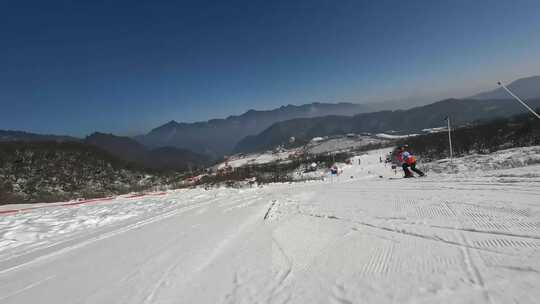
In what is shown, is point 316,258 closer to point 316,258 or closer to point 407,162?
point 316,258

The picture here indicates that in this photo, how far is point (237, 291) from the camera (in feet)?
8.75

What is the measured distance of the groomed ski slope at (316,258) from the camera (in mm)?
2338

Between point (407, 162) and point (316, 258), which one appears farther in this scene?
point (407, 162)

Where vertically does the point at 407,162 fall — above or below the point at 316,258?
below

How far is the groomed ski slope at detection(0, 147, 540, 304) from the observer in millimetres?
2338

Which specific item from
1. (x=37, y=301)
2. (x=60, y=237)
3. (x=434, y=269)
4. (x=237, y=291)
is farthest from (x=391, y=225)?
(x=60, y=237)

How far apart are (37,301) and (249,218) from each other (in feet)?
12.9

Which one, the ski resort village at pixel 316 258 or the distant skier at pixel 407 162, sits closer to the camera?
the ski resort village at pixel 316 258

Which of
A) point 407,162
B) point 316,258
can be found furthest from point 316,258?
point 407,162

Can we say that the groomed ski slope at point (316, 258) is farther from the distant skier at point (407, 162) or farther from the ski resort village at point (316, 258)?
the distant skier at point (407, 162)

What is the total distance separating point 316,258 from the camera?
323cm

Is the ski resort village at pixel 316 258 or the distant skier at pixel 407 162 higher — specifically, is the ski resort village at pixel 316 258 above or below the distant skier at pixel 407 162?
above

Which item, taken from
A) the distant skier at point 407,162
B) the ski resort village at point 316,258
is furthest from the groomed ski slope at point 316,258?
the distant skier at point 407,162

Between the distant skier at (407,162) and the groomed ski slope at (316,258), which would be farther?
the distant skier at (407,162)
